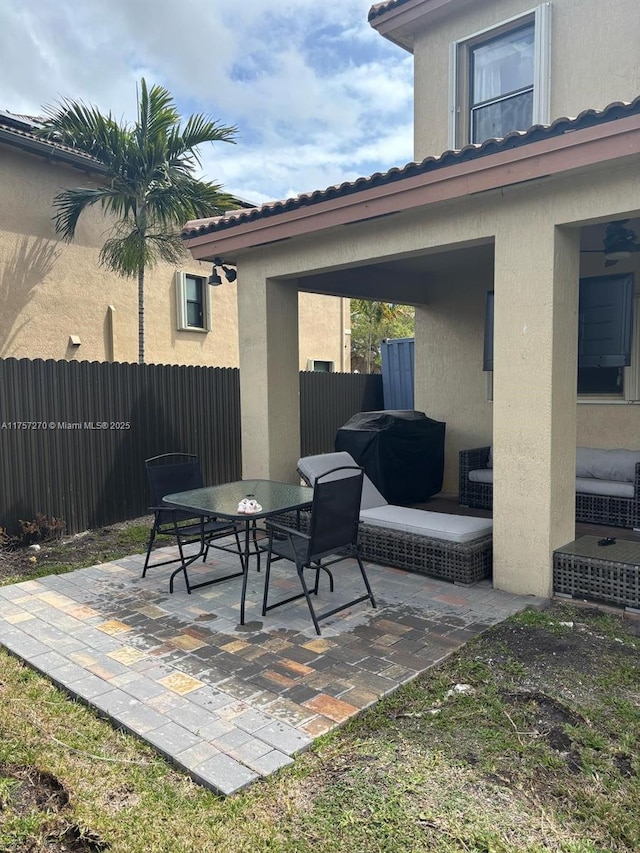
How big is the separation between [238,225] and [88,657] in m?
4.45

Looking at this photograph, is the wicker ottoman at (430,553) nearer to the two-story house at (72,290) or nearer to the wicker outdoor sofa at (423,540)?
the wicker outdoor sofa at (423,540)

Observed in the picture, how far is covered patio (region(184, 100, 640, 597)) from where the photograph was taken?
424 cm

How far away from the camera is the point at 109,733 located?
3.01 meters

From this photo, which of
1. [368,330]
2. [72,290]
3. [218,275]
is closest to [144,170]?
[72,290]

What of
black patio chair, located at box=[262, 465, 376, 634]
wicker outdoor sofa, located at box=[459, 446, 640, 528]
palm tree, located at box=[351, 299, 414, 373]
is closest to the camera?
black patio chair, located at box=[262, 465, 376, 634]

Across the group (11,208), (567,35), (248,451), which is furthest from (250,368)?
(11,208)

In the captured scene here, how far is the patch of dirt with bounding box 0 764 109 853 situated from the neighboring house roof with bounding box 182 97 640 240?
182 inches

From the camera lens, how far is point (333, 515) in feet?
14.1

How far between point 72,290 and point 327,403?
546 centimetres

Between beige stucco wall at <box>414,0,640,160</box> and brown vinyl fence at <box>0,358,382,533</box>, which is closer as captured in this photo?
beige stucco wall at <box>414,0,640,160</box>

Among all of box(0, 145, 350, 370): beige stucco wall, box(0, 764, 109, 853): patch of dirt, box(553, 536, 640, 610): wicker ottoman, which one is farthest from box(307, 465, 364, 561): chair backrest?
box(0, 145, 350, 370): beige stucco wall

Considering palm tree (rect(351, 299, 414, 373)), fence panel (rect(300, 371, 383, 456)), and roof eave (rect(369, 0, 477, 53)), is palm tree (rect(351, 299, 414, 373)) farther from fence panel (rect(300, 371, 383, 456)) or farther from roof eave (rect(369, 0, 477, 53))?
roof eave (rect(369, 0, 477, 53))

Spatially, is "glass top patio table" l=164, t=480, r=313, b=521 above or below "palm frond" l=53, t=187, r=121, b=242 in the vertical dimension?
below

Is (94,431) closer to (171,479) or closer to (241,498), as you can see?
(171,479)
